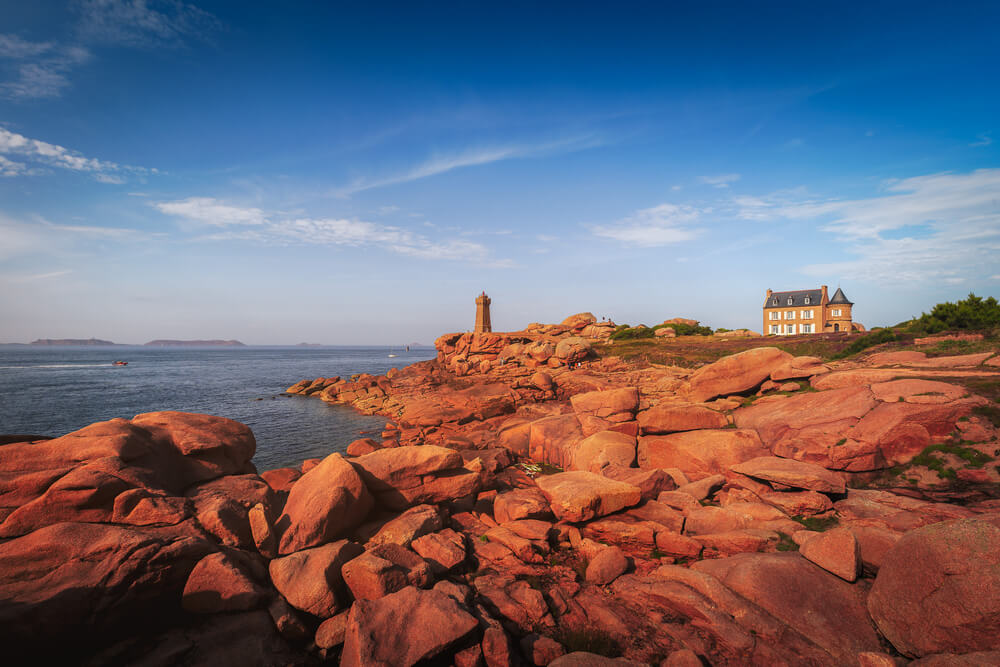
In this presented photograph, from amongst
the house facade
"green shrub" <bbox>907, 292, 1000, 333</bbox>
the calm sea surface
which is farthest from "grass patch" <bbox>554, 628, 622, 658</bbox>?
the house facade

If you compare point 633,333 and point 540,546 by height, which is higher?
point 633,333

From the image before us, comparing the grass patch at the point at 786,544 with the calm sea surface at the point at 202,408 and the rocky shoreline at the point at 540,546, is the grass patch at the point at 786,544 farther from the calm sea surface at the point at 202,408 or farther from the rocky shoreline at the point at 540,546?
the calm sea surface at the point at 202,408

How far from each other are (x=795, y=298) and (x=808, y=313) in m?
3.84

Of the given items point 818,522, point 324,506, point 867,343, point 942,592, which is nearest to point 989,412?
point 818,522

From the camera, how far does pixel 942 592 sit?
253 inches

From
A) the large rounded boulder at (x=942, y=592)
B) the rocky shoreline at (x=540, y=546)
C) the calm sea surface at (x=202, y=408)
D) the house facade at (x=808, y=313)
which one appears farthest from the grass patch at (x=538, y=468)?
the house facade at (x=808, y=313)

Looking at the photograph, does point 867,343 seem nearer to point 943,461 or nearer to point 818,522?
point 943,461

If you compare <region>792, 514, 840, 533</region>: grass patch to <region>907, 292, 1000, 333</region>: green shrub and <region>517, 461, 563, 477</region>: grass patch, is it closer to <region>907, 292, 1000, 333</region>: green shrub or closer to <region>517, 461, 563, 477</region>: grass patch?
<region>517, 461, 563, 477</region>: grass patch

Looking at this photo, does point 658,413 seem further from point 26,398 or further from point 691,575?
point 26,398

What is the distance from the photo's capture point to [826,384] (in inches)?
675

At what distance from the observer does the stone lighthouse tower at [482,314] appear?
78.1 metres

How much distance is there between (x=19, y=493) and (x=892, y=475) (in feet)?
73.9

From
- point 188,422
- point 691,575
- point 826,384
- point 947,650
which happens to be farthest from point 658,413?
point 188,422

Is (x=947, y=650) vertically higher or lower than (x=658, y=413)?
lower
